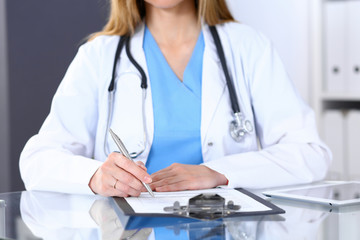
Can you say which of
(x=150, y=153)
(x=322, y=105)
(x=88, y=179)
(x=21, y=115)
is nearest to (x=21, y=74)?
(x=21, y=115)

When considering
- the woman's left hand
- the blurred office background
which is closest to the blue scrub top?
the woman's left hand

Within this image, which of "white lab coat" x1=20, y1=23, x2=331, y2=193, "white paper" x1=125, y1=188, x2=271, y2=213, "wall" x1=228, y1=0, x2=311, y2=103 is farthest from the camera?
"wall" x1=228, y1=0, x2=311, y2=103

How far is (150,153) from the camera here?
1459mm

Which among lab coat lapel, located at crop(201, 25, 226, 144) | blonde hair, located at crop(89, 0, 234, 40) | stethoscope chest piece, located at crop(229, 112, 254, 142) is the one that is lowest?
stethoscope chest piece, located at crop(229, 112, 254, 142)

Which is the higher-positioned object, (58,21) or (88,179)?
(58,21)

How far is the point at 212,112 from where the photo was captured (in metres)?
1.48

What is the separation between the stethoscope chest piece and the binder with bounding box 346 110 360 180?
109 cm

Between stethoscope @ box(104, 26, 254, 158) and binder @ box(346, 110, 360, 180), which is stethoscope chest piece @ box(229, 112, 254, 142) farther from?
binder @ box(346, 110, 360, 180)

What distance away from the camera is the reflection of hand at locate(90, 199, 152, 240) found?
2.50ft

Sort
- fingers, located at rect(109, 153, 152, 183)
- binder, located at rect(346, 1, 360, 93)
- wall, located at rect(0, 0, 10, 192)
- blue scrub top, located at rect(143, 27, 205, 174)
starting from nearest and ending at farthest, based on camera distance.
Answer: fingers, located at rect(109, 153, 152, 183) < blue scrub top, located at rect(143, 27, 205, 174) < wall, located at rect(0, 0, 10, 192) < binder, located at rect(346, 1, 360, 93)

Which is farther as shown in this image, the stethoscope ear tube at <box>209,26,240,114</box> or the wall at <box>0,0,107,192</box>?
the wall at <box>0,0,107,192</box>

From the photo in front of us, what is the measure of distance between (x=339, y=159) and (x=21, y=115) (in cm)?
141

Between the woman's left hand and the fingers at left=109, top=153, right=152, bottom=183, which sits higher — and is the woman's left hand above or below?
below

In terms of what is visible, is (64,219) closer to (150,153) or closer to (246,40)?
(150,153)
